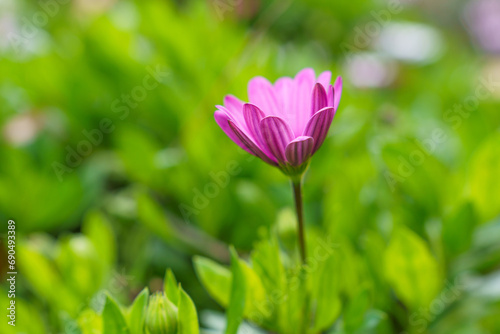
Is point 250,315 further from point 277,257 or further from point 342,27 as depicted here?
point 342,27

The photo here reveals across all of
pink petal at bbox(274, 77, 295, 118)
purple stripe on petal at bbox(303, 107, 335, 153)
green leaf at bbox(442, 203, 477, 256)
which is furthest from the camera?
green leaf at bbox(442, 203, 477, 256)

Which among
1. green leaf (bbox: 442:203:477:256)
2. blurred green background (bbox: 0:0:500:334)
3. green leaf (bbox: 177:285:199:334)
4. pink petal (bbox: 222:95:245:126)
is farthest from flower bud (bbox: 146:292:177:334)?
green leaf (bbox: 442:203:477:256)

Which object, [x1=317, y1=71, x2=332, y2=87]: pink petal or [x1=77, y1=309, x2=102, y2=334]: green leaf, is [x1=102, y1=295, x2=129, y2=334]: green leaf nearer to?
[x1=77, y1=309, x2=102, y2=334]: green leaf

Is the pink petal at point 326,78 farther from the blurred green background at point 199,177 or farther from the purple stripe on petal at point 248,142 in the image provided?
the blurred green background at point 199,177

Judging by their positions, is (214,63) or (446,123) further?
(214,63)

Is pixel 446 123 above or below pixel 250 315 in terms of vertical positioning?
above

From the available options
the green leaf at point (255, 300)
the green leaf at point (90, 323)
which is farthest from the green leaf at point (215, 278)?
the green leaf at point (90, 323)

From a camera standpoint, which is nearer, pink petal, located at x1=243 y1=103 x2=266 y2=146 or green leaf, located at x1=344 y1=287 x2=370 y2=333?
pink petal, located at x1=243 y1=103 x2=266 y2=146

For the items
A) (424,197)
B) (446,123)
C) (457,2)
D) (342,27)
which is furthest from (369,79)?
(457,2)
